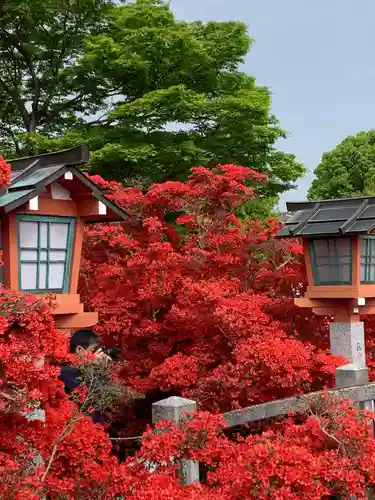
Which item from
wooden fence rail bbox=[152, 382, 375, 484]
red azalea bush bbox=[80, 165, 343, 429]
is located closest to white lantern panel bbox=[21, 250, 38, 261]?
wooden fence rail bbox=[152, 382, 375, 484]

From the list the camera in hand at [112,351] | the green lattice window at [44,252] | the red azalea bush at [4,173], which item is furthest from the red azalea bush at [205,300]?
the red azalea bush at [4,173]

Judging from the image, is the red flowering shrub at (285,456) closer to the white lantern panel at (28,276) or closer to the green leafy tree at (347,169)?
the white lantern panel at (28,276)

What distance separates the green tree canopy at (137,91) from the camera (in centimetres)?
1712

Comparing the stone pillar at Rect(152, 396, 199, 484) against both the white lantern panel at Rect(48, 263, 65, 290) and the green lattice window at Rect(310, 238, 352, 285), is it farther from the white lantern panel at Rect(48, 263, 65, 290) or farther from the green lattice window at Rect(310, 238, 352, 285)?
the green lattice window at Rect(310, 238, 352, 285)

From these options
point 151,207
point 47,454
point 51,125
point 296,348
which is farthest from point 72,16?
point 47,454

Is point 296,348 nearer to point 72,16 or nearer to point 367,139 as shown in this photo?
point 72,16

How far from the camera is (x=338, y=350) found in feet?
35.0

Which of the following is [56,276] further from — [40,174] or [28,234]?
[40,174]

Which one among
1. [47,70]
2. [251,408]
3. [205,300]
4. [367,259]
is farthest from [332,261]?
[47,70]

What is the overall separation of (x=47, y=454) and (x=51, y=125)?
53.1 feet

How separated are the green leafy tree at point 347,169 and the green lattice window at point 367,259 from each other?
55.1 feet

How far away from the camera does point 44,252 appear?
752 cm

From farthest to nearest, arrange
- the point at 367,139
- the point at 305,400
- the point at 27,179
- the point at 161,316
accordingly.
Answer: the point at 367,139, the point at 161,316, the point at 305,400, the point at 27,179

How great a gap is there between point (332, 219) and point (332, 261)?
0.79 meters
